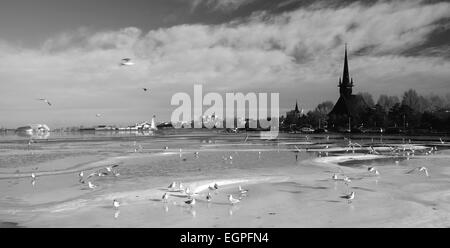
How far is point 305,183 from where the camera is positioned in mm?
21766

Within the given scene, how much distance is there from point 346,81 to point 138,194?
18368 centimetres

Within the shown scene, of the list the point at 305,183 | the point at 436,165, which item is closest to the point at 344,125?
the point at 436,165

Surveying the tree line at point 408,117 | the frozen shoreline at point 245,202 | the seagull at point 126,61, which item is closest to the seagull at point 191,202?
the frozen shoreline at point 245,202

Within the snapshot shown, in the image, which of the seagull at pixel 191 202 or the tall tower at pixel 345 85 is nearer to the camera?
the seagull at pixel 191 202

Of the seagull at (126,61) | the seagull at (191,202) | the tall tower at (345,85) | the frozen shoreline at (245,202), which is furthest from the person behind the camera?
the tall tower at (345,85)

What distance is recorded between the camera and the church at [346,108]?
15838 cm

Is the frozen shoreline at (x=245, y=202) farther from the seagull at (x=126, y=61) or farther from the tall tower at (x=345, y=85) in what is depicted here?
the tall tower at (x=345, y=85)

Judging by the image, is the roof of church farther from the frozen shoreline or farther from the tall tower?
the frozen shoreline

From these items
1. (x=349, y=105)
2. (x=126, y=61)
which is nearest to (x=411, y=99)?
(x=349, y=105)

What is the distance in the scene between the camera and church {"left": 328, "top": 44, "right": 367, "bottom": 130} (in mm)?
158375

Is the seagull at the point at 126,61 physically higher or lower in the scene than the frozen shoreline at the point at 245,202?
higher

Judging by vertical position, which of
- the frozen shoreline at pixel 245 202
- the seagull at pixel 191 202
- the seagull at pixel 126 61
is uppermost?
the seagull at pixel 126 61

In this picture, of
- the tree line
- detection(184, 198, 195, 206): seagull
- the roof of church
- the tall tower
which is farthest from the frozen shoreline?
the tall tower
